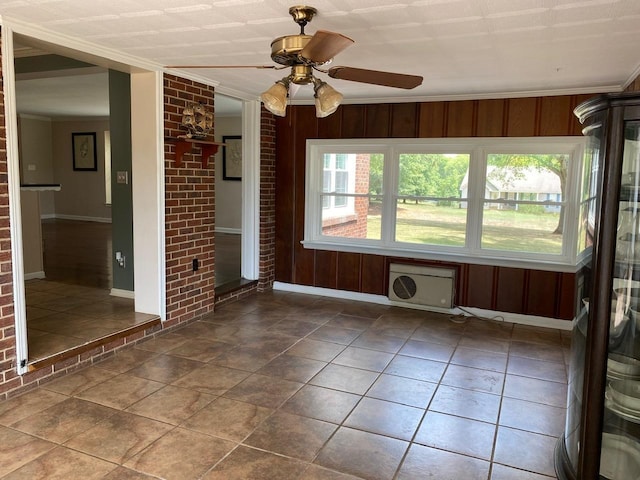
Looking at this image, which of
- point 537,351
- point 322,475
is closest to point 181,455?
point 322,475

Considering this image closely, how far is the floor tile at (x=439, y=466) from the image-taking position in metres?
2.33

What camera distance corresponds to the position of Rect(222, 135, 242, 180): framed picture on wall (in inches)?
377

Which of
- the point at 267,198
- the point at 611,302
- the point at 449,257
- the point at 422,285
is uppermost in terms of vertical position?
the point at 267,198

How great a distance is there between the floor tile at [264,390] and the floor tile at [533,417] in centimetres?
131

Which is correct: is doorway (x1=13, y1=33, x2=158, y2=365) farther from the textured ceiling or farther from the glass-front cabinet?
the glass-front cabinet

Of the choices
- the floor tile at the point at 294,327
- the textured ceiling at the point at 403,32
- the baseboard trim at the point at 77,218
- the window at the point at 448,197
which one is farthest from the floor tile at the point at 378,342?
the baseboard trim at the point at 77,218

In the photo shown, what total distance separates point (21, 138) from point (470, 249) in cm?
1001

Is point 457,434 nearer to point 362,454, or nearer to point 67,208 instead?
point 362,454

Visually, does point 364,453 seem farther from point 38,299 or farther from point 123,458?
point 38,299

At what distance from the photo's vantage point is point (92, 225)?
1039cm

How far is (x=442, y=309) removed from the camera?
5.04 m

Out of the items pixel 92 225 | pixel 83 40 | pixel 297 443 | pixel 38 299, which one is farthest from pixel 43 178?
pixel 297 443

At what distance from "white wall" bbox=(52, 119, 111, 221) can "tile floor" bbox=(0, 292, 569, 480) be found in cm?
782

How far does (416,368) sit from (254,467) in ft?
5.37
